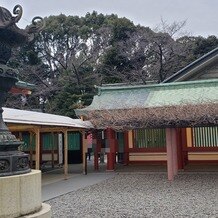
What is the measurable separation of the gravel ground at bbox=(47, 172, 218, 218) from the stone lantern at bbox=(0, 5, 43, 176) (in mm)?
2909

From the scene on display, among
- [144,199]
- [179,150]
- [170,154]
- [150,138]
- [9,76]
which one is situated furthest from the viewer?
[150,138]

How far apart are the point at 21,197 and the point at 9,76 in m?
1.94

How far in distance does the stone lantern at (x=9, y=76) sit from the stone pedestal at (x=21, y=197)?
196mm

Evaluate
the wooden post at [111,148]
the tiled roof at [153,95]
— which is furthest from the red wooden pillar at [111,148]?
the tiled roof at [153,95]

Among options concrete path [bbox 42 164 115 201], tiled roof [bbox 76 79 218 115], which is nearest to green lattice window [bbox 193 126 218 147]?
tiled roof [bbox 76 79 218 115]

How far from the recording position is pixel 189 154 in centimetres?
1825

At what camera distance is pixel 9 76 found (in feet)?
18.7

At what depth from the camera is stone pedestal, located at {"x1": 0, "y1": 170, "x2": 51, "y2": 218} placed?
192 inches

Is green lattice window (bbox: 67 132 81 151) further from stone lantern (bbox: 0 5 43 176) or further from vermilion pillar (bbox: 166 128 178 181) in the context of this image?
stone lantern (bbox: 0 5 43 176)

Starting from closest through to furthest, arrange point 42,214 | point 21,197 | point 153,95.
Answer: point 21,197 < point 42,214 < point 153,95

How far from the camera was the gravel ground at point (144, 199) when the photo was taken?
313 inches

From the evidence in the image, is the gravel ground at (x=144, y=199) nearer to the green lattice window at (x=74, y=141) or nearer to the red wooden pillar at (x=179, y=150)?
the red wooden pillar at (x=179, y=150)

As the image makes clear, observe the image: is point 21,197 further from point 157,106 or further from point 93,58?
point 93,58

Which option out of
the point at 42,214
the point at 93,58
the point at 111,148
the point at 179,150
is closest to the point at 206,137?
the point at 179,150
